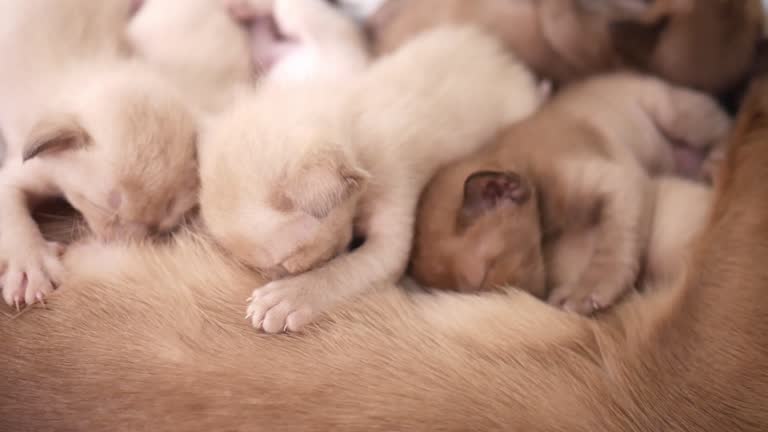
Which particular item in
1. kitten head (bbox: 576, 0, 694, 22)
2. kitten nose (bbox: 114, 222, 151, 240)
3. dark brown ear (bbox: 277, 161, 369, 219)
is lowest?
kitten nose (bbox: 114, 222, 151, 240)

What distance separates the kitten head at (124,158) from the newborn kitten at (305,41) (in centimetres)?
35

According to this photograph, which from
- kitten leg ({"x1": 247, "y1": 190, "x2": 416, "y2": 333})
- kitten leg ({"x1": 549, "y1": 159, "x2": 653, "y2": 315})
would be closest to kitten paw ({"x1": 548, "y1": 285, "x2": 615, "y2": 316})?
kitten leg ({"x1": 549, "y1": 159, "x2": 653, "y2": 315})

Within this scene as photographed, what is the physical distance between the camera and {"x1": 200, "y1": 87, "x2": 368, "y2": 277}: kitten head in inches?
44.1

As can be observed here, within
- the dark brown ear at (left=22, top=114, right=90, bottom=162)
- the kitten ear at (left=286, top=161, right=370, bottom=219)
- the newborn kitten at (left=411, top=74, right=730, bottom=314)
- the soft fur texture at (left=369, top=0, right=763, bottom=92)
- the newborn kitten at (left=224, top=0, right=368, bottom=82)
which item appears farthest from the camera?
the newborn kitten at (left=224, top=0, right=368, bottom=82)

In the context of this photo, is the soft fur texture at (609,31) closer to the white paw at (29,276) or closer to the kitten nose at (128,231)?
the kitten nose at (128,231)

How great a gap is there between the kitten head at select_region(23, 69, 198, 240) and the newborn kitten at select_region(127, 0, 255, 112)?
0.23 meters

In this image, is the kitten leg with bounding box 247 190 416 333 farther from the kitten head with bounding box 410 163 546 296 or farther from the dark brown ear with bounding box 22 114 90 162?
the dark brown ear with bounding box 22 114 90 162

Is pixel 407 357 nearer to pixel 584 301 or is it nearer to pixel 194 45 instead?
pixel 584 301

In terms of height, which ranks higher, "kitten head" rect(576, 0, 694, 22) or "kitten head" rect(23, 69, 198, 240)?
"kitten head" rect(576, 0, 694, 22)

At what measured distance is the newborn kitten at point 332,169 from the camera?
1159 millimetres

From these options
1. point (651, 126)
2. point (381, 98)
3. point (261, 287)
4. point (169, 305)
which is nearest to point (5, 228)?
point (169, 305)

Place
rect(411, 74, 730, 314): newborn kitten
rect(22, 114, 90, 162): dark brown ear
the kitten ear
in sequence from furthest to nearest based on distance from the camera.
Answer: rect(411, 74, 730, 314): newborn kitten, rect(22, 114, 90, 162): dark brown ear, the kitten ear

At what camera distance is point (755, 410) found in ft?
3.61

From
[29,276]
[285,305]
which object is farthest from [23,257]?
[285,305]
